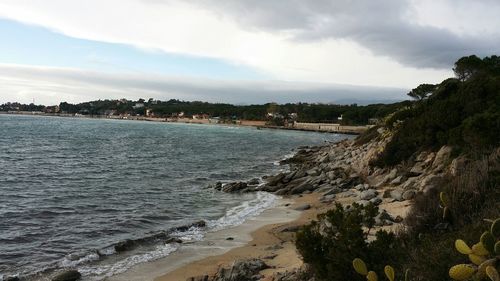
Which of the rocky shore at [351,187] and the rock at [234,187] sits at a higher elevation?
the rocky shore at [351,187]

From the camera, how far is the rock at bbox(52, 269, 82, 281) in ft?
37.8

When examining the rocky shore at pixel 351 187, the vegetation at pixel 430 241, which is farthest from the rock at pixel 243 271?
the vegetation at pixel 430 241

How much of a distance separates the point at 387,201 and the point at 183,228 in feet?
25.4

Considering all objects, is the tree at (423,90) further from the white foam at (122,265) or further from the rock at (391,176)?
the white foam at (122,265)

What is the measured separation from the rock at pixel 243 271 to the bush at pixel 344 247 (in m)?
2.27

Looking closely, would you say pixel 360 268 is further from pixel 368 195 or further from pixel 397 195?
pixel 368 195

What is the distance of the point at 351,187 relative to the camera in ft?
76.1

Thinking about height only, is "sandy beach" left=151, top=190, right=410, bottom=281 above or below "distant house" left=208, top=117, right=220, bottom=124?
below

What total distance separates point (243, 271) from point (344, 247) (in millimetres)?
3700

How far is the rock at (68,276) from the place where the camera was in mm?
11509

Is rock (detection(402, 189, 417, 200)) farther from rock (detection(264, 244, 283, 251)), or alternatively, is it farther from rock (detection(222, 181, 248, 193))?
rock (detection(222, 181, 248, 193))

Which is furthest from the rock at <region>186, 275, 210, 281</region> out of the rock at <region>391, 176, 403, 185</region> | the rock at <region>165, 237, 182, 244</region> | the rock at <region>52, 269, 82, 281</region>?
the rock at <region>391, 176, 403, 185</region>

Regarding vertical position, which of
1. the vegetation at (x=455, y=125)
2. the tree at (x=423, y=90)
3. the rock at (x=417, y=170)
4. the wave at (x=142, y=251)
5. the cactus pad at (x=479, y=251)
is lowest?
the wave at (x=142, y=251)

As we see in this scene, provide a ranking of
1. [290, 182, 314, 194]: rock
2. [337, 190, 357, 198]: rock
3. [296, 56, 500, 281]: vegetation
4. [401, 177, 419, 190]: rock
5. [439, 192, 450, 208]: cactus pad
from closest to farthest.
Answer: [296, 56, 500, 281]: vegetation
[439, 192, 450, 208]: cactus pad
[401, 177, 419, 190]: rock
[337, 190, 357, 198]: rock
[290, 182, 314, 194]: rock
